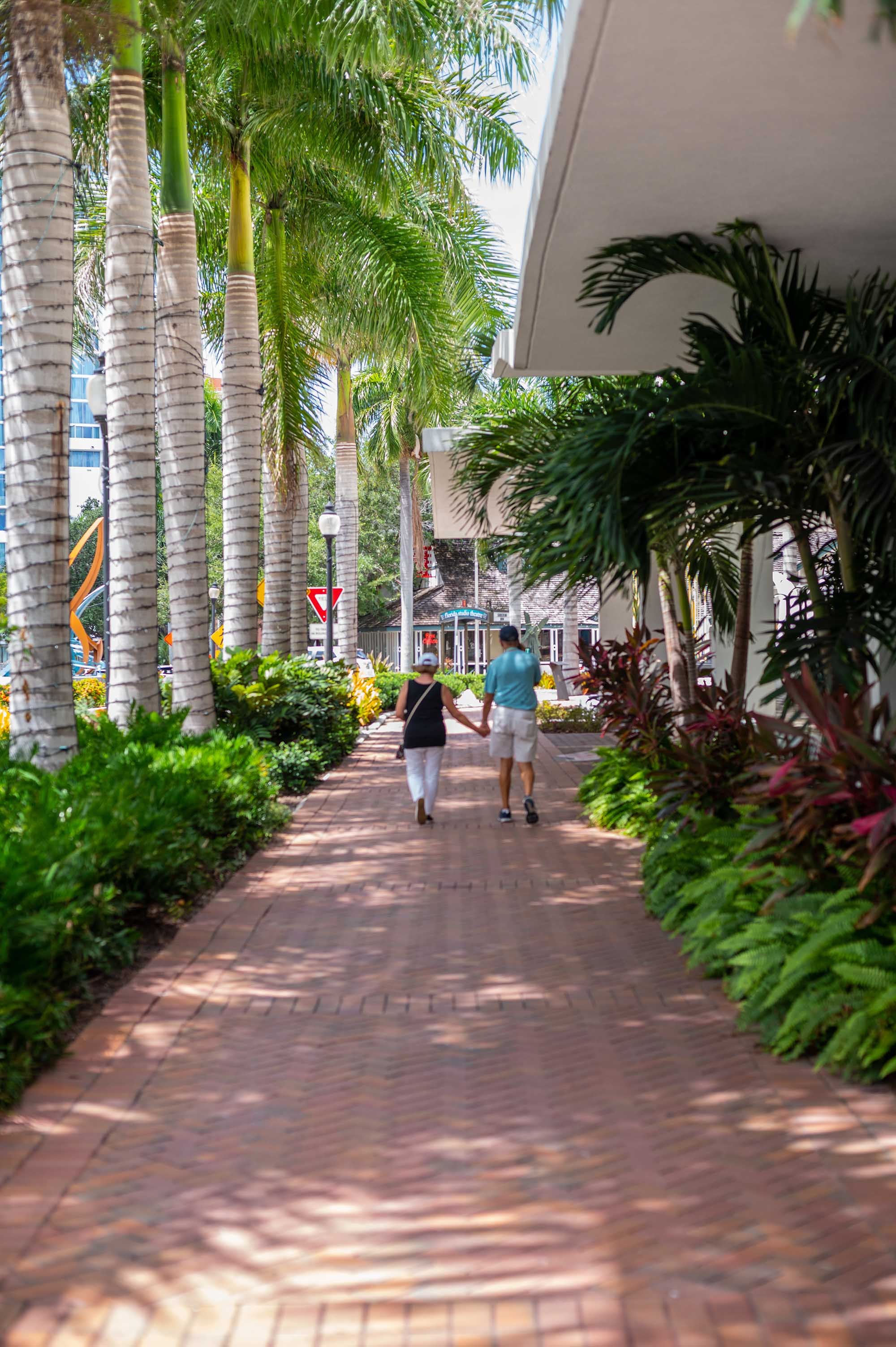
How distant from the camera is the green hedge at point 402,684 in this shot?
31.2m

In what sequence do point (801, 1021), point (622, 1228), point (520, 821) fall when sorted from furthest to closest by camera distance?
point (520, 821)
point (801, 1021)
point (622, 1228)

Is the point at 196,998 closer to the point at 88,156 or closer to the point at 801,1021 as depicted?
the point at 801,1021

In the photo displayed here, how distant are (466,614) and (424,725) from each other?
3824 centimetres

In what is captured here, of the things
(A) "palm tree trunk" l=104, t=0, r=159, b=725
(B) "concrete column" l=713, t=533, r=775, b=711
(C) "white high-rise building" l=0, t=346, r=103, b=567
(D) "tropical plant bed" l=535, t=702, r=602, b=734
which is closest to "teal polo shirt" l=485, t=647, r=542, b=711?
(B) "concrete column" l=713, t=533, r=775, b=711

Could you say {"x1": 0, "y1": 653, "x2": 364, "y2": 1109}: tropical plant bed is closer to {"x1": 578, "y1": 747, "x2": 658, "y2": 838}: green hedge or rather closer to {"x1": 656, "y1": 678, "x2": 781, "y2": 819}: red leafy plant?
{"x1": 578, "y1": 747, "x2": 658, "y2": 838}: green hedge

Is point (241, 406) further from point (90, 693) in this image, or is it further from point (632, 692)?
point (90, 693)

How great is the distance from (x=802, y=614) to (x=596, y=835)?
4172 mm

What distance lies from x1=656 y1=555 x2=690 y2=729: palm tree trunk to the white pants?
213 centimetres

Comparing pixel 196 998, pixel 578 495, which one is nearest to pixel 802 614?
pixel 578 495

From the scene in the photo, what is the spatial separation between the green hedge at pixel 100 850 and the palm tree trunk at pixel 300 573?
7917 millimetres

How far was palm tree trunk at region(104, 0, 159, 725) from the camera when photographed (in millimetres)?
10312

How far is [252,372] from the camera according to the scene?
1442 centimetres

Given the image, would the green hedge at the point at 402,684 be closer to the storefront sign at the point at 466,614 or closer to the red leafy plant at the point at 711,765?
the storefront sign at the point at 466,614

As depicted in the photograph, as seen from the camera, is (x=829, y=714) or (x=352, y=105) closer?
(x=829, y=714)
